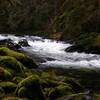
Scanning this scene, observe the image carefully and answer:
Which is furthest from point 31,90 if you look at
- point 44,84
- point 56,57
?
point 56,57

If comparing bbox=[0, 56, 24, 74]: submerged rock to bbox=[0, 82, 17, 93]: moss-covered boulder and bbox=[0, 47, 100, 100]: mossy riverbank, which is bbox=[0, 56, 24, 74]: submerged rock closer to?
bbox=[0, 47, 100, 100]: mossy riverbank

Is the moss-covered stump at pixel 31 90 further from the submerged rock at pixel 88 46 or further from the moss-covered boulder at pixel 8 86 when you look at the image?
the submerged rock at pixel 88 46

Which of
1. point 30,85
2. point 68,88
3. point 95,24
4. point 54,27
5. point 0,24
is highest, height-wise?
point 30,85

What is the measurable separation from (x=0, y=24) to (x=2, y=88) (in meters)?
49.7

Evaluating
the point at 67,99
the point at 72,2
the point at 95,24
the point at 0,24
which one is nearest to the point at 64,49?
the point at 95,24

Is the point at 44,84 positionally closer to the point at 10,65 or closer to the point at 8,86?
the point at 8,86

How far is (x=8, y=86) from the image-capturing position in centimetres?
1245

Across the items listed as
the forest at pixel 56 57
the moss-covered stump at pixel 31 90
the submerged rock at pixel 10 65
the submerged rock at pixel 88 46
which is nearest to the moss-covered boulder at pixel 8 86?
the forest at pixel 56 57

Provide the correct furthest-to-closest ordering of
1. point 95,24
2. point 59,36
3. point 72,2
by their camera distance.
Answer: point 72,2, point 59,36, point 95,24

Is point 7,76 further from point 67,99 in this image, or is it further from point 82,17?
point 82,17

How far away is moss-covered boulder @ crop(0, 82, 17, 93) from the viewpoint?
12.3 metres

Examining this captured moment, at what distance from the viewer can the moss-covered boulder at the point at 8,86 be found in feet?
40.3

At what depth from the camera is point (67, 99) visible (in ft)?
34.2

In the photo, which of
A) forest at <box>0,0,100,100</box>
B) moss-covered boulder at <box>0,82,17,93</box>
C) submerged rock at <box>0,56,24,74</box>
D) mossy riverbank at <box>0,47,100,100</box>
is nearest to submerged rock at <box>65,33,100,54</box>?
forest at <box>0,0,100,100</box>
